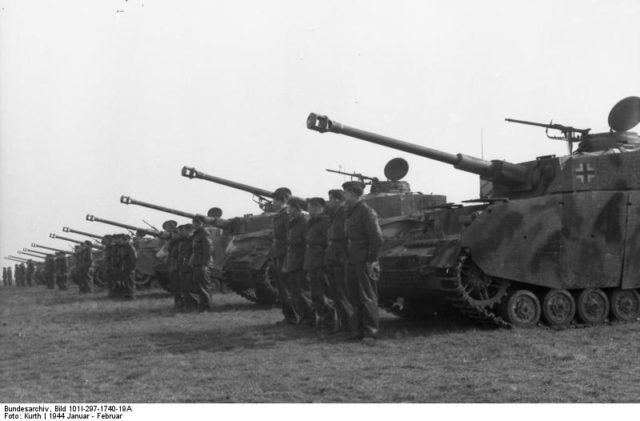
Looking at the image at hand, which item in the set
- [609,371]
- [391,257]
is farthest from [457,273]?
[609,371]

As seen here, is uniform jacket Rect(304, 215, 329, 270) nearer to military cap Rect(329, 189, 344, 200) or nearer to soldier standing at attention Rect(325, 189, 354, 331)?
soldier standing at attention Rect(325, 189, 354, 331)

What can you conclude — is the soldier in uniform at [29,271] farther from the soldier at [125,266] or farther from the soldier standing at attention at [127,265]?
the soldier standing at attention at [127,265]

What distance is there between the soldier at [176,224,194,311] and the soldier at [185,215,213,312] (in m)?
0.16

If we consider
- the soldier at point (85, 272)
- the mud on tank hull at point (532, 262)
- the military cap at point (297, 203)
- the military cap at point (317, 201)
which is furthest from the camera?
the soldier at point (85, 272)

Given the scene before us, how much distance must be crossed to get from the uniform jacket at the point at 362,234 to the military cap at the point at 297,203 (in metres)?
2.10

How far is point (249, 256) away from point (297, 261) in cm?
575

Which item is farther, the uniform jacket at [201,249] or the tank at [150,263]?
the tank at [150,263]

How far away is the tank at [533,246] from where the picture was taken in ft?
36.7

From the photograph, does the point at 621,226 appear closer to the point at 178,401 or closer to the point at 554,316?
the point at 554,316

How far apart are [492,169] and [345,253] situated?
3.46m

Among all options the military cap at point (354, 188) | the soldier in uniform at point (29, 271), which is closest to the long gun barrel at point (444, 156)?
the military cap at point (354, 188)

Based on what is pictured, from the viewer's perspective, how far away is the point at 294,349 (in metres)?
9.95

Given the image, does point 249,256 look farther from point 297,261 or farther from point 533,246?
point 533,246

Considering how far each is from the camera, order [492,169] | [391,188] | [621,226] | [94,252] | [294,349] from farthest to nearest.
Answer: [94,252], [391,188], [492,169], [621,226], [294,349]
